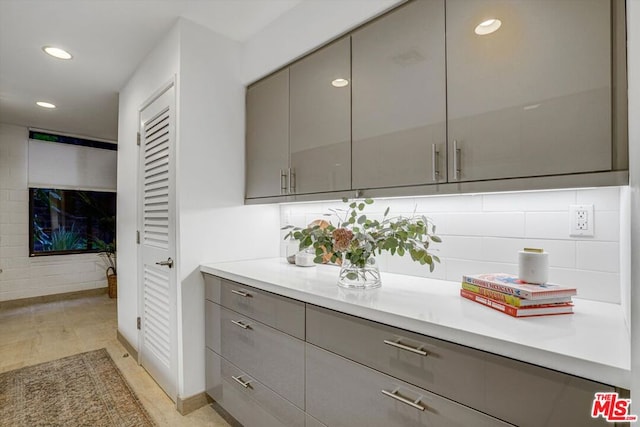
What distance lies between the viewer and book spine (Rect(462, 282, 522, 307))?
1.05m

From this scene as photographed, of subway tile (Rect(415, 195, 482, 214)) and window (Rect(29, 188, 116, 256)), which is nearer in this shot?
subway tile (Rect(415, 195, 482, 214))

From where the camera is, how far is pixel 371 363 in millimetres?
1148

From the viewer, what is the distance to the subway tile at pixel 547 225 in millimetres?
1302

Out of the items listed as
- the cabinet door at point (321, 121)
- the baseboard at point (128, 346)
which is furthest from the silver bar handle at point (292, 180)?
the baseboard at point (128, 346)

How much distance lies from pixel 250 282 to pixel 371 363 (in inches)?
31.1

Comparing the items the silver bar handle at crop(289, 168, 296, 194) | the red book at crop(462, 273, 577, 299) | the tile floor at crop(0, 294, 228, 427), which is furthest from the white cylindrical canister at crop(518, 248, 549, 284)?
the tile floor at crop(0, 294, 228, 427)

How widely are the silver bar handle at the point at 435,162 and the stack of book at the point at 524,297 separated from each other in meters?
0.44

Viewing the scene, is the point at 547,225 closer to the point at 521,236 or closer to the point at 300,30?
the point at 521,236

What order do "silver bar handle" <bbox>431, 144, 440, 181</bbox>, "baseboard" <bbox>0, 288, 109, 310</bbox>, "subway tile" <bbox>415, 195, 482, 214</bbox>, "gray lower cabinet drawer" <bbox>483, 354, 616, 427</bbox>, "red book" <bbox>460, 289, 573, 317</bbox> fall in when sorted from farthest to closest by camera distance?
1. "baseboard" <bbox>0, 288, 109, 310</bbox>
2. "subway tile" <bbox>415, 195, 482, 214</bbox>
3. "silver bar handle" <bbox>431, 144, 440, 181</bbox>
4. "red book" <bbox>460, 289, 573, 317</bbox>
5. "gray lower cabinet drawer" <bbox>483, 354, 616, 427</bbox>

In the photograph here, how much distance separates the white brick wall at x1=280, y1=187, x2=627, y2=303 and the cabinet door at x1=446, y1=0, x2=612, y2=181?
33cm

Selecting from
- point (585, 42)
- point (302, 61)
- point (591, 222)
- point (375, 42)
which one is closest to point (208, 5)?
point (302, 61)

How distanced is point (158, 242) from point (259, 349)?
120 cm

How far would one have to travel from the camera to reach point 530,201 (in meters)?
1.38

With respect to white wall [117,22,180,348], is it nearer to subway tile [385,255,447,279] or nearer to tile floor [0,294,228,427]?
tile floor [0,294,228,427]
